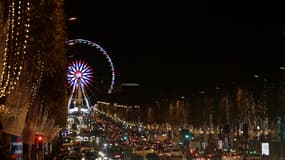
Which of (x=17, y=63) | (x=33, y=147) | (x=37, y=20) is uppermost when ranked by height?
(x=37, y=20)

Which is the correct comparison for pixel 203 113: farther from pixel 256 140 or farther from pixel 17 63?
pixel 17 63

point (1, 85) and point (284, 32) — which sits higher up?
point (284, 32)

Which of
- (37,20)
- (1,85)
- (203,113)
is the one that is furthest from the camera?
(203,113)

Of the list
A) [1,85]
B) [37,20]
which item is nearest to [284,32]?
[37,20]

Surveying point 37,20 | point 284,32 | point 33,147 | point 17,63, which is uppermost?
point 284,32

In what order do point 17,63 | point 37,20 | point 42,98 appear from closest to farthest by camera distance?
1. point 17,63
2. point 37,20
3. point 42,98

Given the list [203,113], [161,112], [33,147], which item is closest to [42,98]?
[33,147]

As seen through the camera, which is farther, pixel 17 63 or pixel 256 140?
pixel 256 140

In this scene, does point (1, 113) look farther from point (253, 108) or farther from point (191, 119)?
point (191, 119)

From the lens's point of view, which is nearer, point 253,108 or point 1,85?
point 1,85
